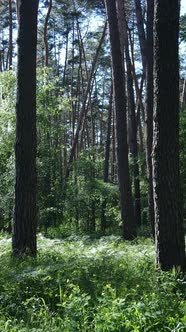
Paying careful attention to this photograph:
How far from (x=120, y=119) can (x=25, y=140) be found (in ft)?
17.0

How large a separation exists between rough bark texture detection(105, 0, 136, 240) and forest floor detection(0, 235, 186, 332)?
5675 millimetres

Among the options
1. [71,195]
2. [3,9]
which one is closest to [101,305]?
[71,195]

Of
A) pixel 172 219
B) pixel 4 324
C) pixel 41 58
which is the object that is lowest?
pixel 4 324

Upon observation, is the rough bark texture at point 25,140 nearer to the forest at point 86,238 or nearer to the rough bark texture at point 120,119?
the forest at point 86,238

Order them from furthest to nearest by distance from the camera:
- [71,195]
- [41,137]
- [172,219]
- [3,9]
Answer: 1. [3,9]
2. [71,195]
3. [41,137]
4. [172,219]

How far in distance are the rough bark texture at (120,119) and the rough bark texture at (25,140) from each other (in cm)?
455

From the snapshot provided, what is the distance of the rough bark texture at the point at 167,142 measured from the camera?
6.23m

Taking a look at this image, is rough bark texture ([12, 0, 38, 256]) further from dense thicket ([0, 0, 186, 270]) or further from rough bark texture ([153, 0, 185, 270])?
rough bark texture ([153, 0, 185, 270])

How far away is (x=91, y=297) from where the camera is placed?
526 cm

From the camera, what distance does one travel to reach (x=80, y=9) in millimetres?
29312

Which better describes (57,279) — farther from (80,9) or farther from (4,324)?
(80,9)

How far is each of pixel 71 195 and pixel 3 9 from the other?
1338cm

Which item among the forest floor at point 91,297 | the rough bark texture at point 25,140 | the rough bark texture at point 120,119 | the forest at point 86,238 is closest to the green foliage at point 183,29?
the forest at point 86,238

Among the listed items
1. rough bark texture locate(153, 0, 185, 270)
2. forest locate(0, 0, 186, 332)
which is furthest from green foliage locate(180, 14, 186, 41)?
rough bark texture locate(153, 0, 185, 270)
